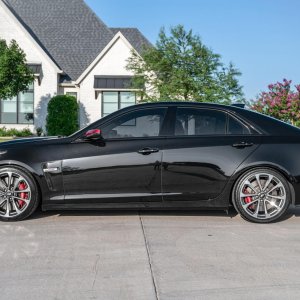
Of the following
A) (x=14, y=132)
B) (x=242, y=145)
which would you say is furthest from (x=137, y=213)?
(x=14, y=132)

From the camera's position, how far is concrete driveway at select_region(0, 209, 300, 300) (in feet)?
12.5

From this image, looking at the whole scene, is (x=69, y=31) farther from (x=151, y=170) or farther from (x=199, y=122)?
(x=151, y=170)

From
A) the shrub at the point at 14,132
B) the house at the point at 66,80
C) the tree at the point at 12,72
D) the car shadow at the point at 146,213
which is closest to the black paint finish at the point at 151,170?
the car shadow at the point at 146,213

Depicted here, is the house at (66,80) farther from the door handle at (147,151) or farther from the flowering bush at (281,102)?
the door handle at (147,151)

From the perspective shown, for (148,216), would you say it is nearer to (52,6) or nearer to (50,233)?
(50,233)

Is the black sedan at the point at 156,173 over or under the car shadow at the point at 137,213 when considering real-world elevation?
over

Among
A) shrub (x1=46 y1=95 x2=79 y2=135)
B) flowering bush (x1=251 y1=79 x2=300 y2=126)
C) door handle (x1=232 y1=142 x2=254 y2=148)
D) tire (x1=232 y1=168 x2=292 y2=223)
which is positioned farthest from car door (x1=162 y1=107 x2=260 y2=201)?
shrub (x1=46 y1=95 x2=79 y2=135)

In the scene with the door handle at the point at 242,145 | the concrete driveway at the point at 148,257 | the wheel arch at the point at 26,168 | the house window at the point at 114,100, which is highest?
the house window at the point at 114,100

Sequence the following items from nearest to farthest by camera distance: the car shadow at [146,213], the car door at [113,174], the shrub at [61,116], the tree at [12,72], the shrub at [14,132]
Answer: the car door at [113,174]
the car shadow at [146,213]
the tree at [12,72]
the shrub at [61,116]
the shrub at [14,132]

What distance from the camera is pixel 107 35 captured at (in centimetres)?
3456

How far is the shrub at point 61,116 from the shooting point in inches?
1099

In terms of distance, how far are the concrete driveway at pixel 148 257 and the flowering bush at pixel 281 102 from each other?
561 inches

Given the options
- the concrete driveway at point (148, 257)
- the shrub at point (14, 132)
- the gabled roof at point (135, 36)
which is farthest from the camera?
the gabled roof at point (135, 36)

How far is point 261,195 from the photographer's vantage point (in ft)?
20.2
